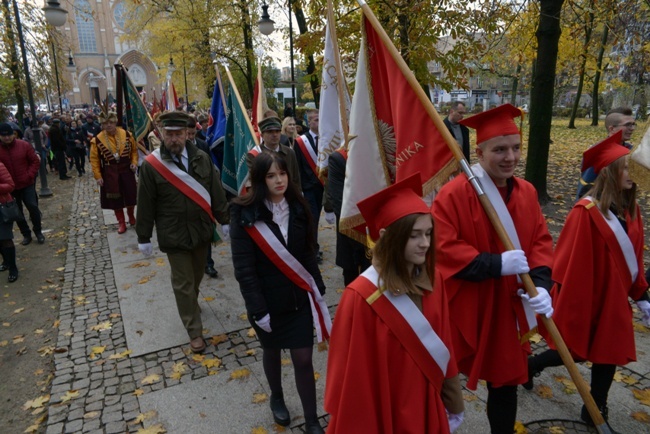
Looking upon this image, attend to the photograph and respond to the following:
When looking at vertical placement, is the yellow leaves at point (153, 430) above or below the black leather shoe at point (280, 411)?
below

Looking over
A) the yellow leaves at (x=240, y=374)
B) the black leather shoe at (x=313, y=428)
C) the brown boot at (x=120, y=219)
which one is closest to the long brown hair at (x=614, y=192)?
the black leather shoe at (x=313, y=428)

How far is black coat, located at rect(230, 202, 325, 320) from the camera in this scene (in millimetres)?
3176

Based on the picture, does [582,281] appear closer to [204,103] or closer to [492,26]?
[492,26]

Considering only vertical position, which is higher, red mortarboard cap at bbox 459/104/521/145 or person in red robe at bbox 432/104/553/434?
red mortarboard cap at bbox 459/104/521/145

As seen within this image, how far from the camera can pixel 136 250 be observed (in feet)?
26.5

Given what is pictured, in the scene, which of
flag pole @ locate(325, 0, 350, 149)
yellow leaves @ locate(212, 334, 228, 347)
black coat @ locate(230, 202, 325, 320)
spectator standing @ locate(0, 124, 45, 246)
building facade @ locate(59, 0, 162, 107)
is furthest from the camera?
building facade @ locate(59, 0, 162, 107)

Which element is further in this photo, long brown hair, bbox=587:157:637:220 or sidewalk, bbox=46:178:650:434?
sidewalk, bbox=46:178:650:434

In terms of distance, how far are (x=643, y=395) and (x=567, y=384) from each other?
1.77ft

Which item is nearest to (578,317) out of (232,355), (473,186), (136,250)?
(473,186)

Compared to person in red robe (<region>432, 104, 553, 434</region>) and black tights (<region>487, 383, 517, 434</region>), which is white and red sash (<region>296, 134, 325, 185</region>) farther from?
black tights (<region>487, 383, 517, 434</region>)

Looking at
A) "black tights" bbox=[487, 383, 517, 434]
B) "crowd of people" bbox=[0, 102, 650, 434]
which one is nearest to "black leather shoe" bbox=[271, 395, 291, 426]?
"crowd of people" bbox=[0, 102, 650, 434]

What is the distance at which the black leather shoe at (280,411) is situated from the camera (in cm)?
352

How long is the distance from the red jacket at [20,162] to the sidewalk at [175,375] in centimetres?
240

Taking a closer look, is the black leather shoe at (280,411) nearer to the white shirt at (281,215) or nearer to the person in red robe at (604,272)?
the white shirt at (281,215)
